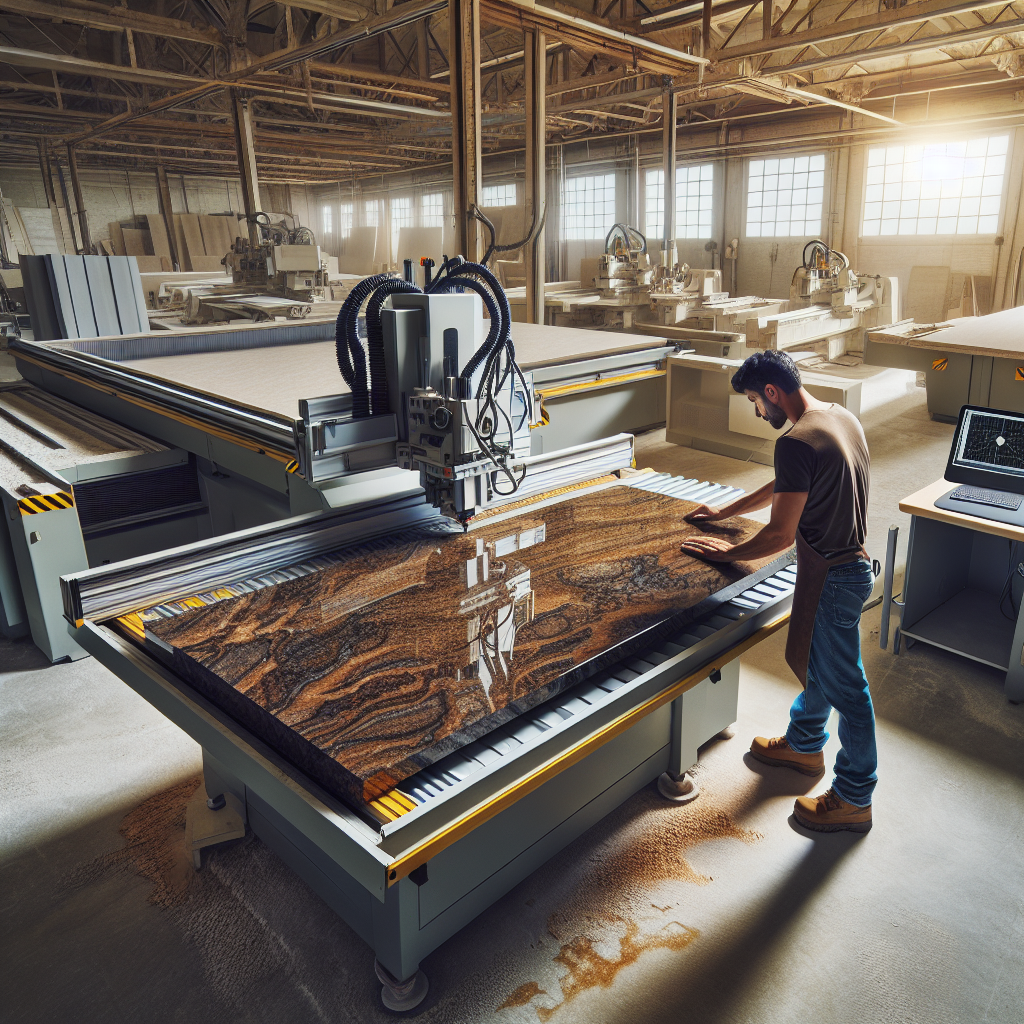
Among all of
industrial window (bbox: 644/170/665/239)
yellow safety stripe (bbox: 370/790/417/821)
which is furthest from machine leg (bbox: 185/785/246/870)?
industrial window (bbox: 644/170/665/239)

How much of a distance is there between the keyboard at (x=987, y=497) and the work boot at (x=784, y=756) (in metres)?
1.14

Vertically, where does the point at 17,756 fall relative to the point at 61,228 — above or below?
below

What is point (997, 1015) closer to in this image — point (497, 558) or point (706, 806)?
point (706, 806)

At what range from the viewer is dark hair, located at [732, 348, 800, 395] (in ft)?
6.07

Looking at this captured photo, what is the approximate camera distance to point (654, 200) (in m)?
12.7

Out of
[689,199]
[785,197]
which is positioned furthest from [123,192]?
[785,197]

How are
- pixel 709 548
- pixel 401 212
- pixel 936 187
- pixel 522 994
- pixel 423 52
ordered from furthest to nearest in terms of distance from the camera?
pixel 401 212
pixel 936 187
pixel 423 52
pixel 709 548
pixel 522 994

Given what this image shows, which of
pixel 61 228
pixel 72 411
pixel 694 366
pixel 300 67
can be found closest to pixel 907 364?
pixel 694 366

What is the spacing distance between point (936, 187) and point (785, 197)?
207 centimetres

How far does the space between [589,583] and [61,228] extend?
15965mm

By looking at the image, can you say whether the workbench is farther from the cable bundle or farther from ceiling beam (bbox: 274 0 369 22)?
ceiling beam (bbox: 274 0 369 22)

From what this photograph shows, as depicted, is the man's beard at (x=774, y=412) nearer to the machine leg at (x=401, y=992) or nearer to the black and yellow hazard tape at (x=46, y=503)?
the machine leg at (x=401, y=992)

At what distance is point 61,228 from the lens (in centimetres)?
1411

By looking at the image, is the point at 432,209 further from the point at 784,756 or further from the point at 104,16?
the point at 784,756
